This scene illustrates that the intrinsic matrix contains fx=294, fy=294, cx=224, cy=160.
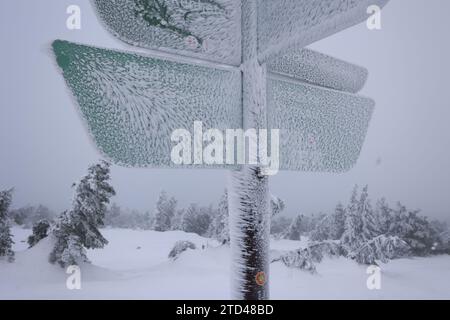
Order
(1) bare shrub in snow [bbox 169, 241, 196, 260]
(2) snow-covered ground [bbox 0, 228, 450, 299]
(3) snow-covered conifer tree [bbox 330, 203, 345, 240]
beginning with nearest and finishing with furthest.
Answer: (2) snow-covered ground [bbox 0, 228, 450, 299] < (1) bare shrub in snow [bbox 169, 241, 196, 260] < (3) snow-covered conifer tree [bbox 330, 203, 345, 240]

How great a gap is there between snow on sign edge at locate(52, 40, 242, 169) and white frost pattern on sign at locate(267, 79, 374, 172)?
0.96 feet

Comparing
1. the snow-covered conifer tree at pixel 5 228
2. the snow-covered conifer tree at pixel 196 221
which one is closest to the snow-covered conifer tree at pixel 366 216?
the snow-covered conifer tree at pixel 196 221

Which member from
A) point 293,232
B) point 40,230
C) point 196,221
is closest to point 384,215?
point 293,232

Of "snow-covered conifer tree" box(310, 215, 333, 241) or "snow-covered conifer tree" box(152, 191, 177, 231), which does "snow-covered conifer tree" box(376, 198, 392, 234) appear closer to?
"snow-covered conifer tree" box(310, 215, 333, 241)

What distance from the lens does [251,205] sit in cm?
88

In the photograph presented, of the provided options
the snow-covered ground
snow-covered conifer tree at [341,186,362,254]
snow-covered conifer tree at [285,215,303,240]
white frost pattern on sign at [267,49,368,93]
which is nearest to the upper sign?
white frost pattern on sign at [267,49,368,93]

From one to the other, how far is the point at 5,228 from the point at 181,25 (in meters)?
15.9

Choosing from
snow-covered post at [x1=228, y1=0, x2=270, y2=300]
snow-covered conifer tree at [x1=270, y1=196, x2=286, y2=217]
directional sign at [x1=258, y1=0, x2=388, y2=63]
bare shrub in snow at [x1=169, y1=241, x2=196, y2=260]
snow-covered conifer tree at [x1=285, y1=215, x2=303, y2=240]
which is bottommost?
snow-covered conifer tree at [x1=285, y1=215, x2=303, y2=240]

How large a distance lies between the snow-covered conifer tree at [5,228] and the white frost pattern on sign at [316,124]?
51.6 ft

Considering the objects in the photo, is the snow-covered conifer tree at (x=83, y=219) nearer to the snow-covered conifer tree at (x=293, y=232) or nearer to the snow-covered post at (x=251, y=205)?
the snow-covered post at (x=251, y=205)

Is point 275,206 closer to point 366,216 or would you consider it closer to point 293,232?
point 366,216

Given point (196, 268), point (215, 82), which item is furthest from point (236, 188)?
point (196, 268)

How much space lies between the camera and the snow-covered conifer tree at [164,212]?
29562 millimetres

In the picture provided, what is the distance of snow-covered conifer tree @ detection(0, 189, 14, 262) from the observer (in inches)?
509
